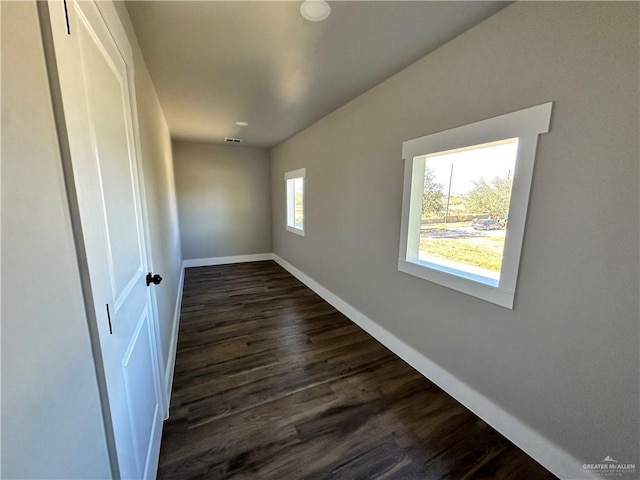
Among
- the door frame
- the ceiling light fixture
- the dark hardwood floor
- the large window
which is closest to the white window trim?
the dark hardwood floor

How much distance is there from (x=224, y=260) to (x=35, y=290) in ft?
16.9

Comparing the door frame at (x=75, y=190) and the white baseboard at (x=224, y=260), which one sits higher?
the door frame at (x=75, y=190)

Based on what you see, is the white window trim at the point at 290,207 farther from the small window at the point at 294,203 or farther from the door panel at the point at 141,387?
the door panel at the point at 141,387

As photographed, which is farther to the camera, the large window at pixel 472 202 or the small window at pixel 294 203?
the small window at pixel 294 203

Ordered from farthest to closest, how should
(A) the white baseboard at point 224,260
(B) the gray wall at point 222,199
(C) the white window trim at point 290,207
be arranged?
1. (A) the white baseboard at point 224,260
2. (B) the gray wall at point 222,199
3. (C) the white window trim at point 290,207

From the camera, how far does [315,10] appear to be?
1.42 metres

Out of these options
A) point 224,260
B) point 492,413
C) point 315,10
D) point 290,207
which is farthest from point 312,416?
point 224,260

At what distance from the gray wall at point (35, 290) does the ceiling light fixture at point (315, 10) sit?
1.26 metres

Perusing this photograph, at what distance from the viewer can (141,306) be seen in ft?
4.25

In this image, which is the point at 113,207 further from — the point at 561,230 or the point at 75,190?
the point at 561,230

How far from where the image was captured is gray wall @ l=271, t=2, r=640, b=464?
1104mm

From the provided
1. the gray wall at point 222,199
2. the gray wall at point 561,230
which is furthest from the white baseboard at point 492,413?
the gray wall at point 222,199

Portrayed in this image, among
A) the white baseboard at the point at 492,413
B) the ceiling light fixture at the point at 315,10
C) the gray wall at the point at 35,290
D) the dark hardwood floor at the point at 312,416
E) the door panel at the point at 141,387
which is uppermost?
the ceiling light fixture at the point at 315,10

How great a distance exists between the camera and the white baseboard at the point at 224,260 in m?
5.16
